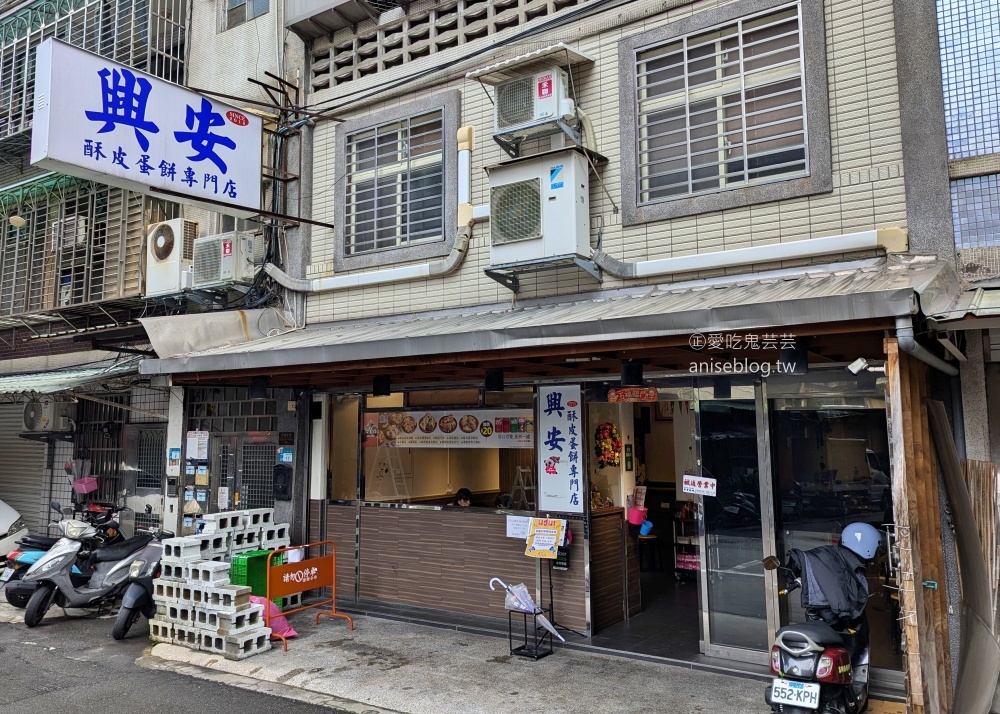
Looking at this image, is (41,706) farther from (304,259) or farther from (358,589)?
(304,259)

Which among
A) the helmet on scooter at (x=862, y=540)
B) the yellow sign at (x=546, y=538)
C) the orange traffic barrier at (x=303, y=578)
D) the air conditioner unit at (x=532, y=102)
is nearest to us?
the helmet on scooter at (x=862, y=540)

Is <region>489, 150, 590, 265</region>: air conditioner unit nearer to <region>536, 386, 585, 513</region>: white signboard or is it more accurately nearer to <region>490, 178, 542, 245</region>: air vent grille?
<region>490, 178, 542, 245</region>: air vent grille

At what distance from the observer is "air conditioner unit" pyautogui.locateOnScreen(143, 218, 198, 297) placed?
1309cm

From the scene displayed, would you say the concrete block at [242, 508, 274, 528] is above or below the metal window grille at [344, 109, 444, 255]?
below

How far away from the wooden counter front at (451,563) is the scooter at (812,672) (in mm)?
3454

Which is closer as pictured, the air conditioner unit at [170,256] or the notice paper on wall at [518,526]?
the notice paper on wall at [518,526]

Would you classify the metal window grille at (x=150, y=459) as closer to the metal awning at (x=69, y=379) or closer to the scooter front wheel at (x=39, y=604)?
the metal awning at (x=69, y=379)

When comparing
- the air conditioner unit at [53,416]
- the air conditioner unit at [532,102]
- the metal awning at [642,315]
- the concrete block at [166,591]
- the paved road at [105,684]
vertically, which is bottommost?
the paved road at [105,684]

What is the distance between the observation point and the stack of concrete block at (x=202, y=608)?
877cm

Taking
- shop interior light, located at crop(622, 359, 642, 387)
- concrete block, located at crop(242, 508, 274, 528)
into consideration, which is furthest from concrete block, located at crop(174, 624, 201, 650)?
shop interior light, located at crop(622, 359, 642, 387)

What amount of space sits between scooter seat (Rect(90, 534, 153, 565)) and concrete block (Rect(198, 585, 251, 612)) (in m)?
2.61

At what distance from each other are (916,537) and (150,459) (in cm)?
1306

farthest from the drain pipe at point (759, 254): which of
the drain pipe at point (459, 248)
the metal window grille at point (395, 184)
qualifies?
the metal window grille at point (395, 184)

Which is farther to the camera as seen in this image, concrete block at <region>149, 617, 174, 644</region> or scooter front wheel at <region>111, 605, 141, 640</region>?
scooter front wheel at <region>111, 605, 141, 640</region>
